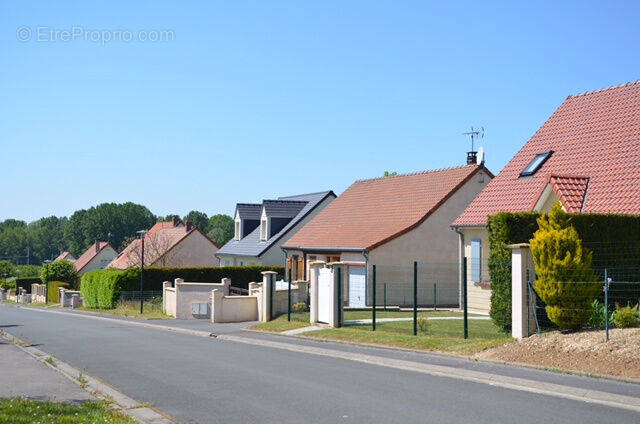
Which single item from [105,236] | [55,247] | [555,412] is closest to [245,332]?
[555,412]

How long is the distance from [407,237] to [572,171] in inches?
436

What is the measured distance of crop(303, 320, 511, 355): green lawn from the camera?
1800cm

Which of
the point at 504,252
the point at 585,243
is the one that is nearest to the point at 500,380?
the point at 504,252

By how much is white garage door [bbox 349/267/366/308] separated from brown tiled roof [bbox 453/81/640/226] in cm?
757

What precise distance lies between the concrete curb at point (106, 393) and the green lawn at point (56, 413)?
28 centimetres

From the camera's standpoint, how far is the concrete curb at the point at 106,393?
10.2 m

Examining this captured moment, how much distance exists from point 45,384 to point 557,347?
10.3 metres

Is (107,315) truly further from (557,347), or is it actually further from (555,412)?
(555,412)

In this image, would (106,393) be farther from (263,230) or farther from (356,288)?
(263,230)

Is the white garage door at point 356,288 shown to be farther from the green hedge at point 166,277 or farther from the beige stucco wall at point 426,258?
the green hedge at point 166,277

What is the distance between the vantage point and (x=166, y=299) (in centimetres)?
4028

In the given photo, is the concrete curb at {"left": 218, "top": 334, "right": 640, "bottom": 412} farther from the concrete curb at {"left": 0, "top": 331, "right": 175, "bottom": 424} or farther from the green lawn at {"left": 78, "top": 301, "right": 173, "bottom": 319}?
the green lawn at {"left": 78, "top": 301, "right": 173, "bottom": 319}

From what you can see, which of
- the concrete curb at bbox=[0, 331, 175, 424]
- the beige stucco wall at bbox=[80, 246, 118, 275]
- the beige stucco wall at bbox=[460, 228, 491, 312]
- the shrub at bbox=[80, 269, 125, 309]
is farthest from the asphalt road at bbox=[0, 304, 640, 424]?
the beige stucco wall at bbox=[80, 246, 118, 275]

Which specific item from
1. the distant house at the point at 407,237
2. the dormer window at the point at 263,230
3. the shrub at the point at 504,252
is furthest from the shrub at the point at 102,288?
the shrub at the point at 504,252
